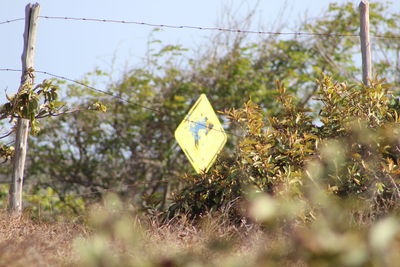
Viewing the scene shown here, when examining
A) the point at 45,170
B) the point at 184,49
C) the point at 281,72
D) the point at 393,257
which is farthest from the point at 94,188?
the point at 393,257

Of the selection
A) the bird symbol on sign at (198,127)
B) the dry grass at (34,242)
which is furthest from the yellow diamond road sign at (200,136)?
the dry grass at (34,242)

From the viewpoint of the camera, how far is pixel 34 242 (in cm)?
316

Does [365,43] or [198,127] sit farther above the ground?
[365,43]

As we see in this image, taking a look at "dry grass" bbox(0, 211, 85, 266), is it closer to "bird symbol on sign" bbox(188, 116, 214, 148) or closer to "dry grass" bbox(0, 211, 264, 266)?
"dry grass" bbox(0, 211, 264, 266)

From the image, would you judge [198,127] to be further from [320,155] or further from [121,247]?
[121,247]

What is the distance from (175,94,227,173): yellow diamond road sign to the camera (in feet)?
25.0

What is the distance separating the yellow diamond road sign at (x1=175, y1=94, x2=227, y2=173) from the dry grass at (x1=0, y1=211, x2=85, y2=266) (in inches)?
82.9

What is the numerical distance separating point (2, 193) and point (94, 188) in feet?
5.92

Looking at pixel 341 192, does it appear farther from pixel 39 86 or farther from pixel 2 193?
pixel 2 193

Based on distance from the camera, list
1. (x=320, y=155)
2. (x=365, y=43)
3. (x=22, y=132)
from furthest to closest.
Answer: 1. (x=365, y=43)
2. (x=22, y=132)
3. (x=320, y=155)

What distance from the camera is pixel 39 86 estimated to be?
21.8 ft

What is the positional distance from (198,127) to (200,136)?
122 mm

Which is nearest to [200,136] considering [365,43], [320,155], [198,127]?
[198,127]

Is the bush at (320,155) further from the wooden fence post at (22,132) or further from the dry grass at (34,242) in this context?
the wooden fence post at (22,132)
